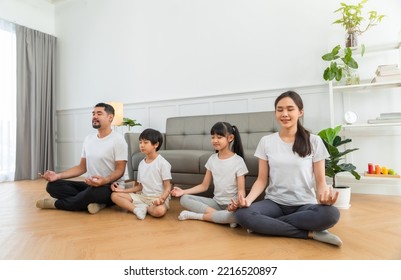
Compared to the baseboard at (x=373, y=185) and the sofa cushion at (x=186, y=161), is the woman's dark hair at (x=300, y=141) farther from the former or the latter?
the baseboard at (x=373, y=185)

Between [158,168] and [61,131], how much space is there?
11.5ft

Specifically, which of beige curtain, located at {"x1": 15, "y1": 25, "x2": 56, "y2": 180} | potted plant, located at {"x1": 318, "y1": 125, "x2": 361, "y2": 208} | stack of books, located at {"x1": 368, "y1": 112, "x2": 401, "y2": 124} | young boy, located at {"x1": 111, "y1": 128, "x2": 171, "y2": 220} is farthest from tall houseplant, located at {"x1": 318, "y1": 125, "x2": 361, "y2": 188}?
beige curtain, located at {"x1": 15, "y1": 25, "x2": 56, "y2": 180}

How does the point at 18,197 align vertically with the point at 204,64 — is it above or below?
below

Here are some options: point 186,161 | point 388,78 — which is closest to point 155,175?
point 186,161

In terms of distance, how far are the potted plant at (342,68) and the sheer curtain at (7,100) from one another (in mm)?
4266

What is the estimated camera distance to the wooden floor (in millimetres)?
1097

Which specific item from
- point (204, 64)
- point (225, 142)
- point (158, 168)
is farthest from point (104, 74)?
point (225, 142)

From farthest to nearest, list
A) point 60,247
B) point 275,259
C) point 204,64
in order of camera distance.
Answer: point 204,64
point 60,247
point 275,259

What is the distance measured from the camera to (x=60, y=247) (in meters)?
1.21

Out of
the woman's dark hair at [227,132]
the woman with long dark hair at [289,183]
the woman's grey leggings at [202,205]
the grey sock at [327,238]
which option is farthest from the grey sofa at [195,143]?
the grey sock at [327,238]

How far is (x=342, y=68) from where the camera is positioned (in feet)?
8.07

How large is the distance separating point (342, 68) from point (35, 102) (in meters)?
4.35

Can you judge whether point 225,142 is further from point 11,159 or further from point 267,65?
point 11,159

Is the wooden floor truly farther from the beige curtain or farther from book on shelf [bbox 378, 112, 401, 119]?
the beige curtain
